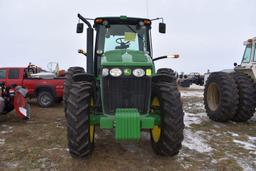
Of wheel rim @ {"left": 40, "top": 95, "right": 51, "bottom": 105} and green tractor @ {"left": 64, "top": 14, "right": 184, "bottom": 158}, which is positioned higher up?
green tractor @ {"left": 64, "top": 14, "right": 184, "bottom": 158}

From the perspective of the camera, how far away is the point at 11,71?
472 inches

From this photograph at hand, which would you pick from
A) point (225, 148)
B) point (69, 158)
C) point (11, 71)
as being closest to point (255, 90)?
point (225, 148)

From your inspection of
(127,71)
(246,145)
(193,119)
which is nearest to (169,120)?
(127,71)

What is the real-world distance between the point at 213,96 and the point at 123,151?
16.7 feet

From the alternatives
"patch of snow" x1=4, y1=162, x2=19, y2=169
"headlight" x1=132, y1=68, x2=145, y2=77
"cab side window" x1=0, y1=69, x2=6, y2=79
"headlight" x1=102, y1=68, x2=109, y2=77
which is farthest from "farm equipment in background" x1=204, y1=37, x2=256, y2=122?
"cab side window" x1=0, y1=69, x2=6, y2=79

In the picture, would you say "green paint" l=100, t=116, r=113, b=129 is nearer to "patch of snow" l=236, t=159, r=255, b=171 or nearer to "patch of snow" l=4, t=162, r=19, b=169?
"patch of snow" l=4, t=162, r=19, b=169

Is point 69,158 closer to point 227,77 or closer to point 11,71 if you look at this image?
point 227,77

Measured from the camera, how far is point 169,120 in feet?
14.9

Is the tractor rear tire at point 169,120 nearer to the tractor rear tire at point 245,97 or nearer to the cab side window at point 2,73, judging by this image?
the tractor rear tire at point 245,97

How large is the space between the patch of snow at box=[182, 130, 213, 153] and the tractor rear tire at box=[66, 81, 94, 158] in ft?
7.23

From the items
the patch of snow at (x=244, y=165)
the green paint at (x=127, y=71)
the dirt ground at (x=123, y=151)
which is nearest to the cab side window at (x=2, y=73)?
the dirt ground at (x=123, y=151)

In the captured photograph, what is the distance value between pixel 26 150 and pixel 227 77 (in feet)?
19.4

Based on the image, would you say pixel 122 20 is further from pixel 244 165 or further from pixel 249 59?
pixel 249 59

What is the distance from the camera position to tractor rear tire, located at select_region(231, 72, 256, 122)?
7.94 metres
